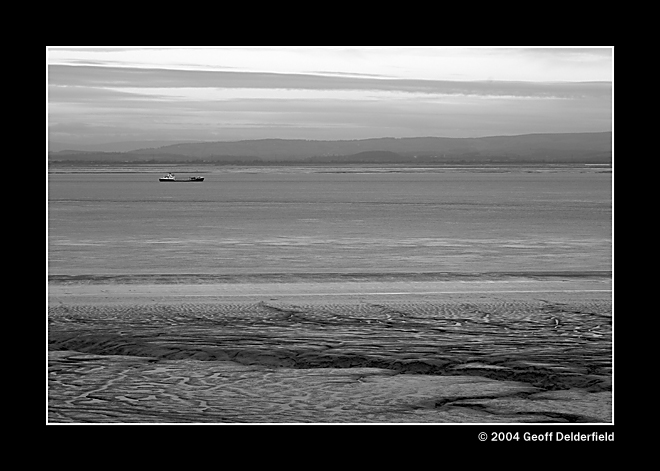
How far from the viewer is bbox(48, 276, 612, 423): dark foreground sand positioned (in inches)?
224

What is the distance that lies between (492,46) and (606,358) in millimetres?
2362

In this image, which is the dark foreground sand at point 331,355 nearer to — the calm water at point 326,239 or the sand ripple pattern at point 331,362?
the sand ripple pattern at point 331,362

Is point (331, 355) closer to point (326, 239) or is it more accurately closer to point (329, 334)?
point (329, 334)

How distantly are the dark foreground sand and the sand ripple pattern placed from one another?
0.01m

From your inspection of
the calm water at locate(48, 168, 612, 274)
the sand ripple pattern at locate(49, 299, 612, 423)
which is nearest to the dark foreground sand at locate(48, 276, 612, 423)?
the sand ripple pattern at locate(49, 299, 612, 423)

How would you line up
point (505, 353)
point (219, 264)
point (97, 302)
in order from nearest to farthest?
1. point (505, 353)
2. point (97, 302)
3. point (219, 264)

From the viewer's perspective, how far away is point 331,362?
6715mm

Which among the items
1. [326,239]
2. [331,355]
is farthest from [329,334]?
[326,239]

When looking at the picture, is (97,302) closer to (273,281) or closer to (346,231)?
(273,281)

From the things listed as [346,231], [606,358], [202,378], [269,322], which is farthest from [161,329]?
[346,231]

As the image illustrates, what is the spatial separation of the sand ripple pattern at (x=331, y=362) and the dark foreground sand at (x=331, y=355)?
1 cm

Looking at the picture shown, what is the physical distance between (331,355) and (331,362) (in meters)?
0.18

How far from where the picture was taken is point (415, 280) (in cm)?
1091
